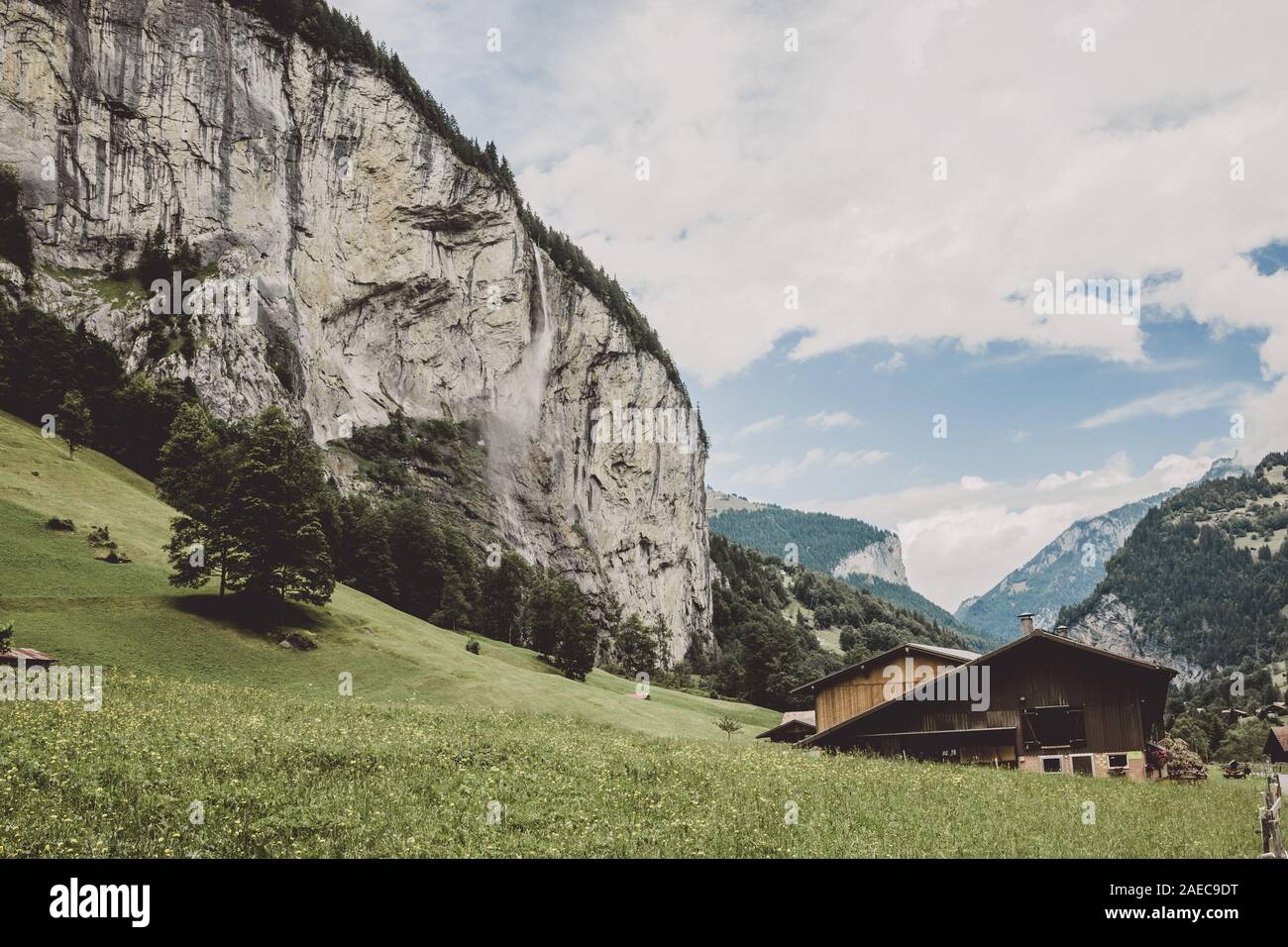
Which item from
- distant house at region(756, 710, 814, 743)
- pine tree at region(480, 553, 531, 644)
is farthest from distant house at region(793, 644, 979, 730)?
pine tree at region(480, 553, 531, 644)

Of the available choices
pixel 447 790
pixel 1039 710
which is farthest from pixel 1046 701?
pixel 447 790

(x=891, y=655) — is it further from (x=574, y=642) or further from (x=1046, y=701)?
(x=574, y=642)

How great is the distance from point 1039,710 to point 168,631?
46650mm

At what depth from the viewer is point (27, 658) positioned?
40.8 metres

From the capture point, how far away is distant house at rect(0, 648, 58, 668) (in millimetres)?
40156

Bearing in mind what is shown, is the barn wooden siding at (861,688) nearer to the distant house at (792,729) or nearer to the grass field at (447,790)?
the distant house at (792,729)

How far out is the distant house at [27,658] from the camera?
4016 centimetres

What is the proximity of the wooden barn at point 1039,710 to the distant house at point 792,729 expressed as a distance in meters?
25.7

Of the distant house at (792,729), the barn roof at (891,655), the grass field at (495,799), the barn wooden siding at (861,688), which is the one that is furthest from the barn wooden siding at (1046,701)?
the distant house at (792,729)

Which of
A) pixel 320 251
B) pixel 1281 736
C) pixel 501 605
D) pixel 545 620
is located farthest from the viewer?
pixel 320 251
